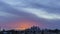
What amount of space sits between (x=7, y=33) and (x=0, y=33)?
150 centimetres

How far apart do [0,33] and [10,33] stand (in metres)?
2.14

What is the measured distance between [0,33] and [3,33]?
2.66 feet

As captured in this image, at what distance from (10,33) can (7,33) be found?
0.65m

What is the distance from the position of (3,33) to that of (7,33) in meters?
0.91

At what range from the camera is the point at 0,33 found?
36.7 meters

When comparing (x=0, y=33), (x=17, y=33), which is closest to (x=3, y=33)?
(x=0, y=33)

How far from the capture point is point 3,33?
3731 centimetres

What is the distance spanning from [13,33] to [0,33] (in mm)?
2792

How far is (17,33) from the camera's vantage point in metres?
35.7

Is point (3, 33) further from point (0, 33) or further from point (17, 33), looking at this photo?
point (17, 33)

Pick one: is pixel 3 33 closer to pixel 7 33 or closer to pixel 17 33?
pixel 7 33

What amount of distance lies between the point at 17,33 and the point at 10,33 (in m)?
2.31

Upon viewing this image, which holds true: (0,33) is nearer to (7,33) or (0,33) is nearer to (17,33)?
(7,33)

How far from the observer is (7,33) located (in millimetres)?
37125
